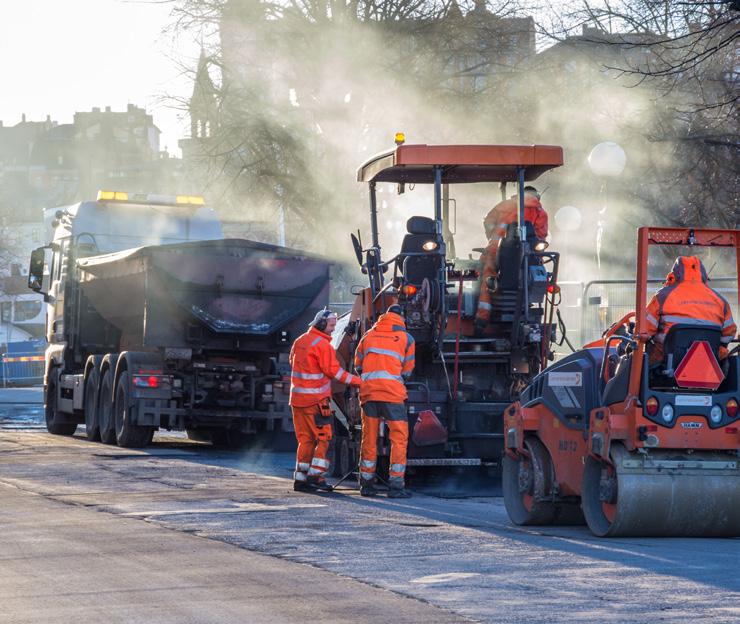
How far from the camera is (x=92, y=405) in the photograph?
20.0 m

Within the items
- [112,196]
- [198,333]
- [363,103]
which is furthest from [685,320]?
[363,103]

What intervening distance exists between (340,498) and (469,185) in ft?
11.8

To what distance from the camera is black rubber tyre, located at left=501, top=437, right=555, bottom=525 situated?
1062 cm

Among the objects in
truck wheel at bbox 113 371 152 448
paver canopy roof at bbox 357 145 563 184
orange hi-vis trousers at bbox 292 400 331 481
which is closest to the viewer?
orange hi-vis trousers at bbox 292 400 331 481

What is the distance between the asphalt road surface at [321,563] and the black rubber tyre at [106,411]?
5.74m

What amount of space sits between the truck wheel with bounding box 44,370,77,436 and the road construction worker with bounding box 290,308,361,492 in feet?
31.1

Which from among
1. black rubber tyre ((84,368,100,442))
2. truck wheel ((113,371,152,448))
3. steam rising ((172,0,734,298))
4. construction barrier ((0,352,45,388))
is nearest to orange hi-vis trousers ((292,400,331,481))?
truck wheel ((113,371,152,448))

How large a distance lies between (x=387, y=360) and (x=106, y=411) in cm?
759

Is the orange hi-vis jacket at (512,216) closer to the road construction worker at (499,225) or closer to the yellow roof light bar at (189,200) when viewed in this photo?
the road construction worker at (499,225)

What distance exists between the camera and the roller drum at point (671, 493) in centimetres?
955

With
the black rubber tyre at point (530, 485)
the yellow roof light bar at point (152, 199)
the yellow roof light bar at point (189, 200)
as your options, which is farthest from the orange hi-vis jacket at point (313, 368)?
the yellow roof light bar at point (189, 200)

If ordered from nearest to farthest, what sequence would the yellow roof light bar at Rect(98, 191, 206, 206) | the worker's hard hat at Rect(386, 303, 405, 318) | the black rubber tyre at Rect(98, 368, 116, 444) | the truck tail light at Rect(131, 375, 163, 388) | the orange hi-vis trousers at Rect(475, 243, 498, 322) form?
the worker's hard hat at Rect(386, 303, 405, 318) → the orange hi-vis trousers at Rect(475, 243, 498, 322) → the truck tail light at Rect(131, 375, 163, 388) → the black rubber tyre at Rect(98, 368, 116, 444) → the yellow roof light bar at Rect(98, 191, 206, 206)

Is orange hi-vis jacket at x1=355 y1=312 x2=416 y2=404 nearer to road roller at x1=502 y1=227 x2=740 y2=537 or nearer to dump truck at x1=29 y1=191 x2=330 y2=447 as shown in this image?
road roller at x1=502 y1=227 x2=740 y2=537

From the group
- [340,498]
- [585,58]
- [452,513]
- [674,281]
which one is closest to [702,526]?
[674,281]
